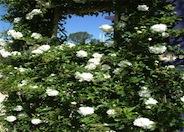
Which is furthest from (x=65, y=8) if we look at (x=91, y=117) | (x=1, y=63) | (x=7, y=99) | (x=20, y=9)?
(x=91, y=117)

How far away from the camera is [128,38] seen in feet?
11.1

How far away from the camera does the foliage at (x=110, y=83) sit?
3070 millimetres

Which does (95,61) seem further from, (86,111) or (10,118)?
(10,118)

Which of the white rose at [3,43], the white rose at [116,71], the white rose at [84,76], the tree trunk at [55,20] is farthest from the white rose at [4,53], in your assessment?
the white rose at [116,71]

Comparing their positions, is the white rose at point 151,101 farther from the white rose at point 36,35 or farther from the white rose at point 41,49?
the white rose at point 36,35

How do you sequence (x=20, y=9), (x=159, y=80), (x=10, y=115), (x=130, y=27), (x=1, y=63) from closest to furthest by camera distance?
(x=159, y=80), (x=130, y=27), (x=10, y=115), (x=1, y=63), (x=20, y=9)

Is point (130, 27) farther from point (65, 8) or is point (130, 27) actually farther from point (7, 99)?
point (7, 99)

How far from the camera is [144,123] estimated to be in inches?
113

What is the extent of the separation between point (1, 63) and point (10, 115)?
2.32 feet

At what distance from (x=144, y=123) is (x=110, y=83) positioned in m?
0.57

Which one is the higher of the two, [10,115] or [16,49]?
[16,49]

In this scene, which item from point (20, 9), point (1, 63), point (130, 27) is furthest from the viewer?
point (20, 9)

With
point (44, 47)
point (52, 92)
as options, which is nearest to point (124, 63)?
point (52, 92)

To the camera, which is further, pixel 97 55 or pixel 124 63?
pixel 97 55
